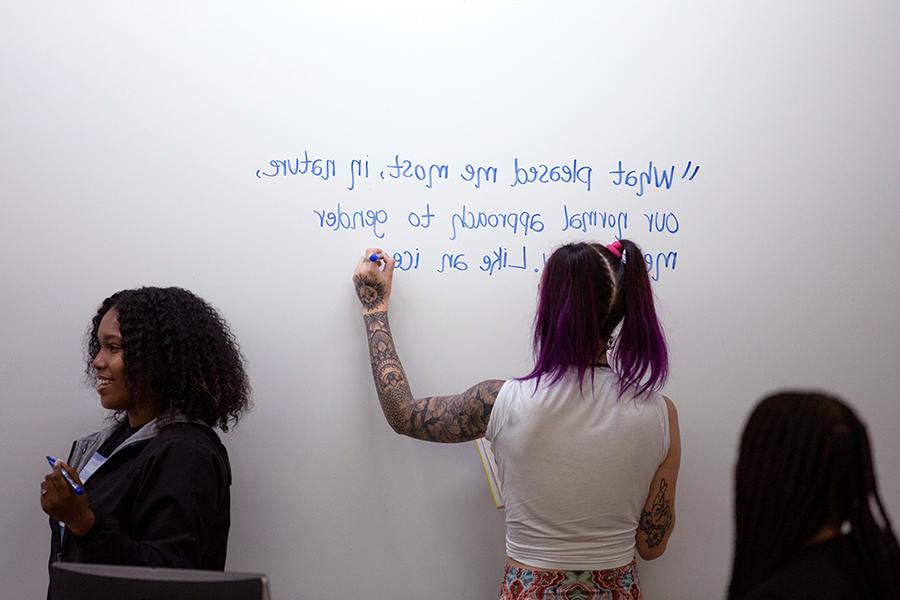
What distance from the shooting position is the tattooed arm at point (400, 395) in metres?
1.54

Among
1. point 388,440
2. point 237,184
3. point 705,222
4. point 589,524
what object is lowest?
point 589,524

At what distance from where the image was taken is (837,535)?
1.02 meters

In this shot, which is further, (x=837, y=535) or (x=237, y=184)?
(x=237, y=184)

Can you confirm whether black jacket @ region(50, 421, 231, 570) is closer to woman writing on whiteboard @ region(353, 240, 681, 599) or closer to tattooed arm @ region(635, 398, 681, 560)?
woman writing on whiteboard @ region(353, 240, 681, 599)

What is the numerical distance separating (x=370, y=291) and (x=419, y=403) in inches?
10.7

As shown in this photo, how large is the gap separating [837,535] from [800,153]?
102cm

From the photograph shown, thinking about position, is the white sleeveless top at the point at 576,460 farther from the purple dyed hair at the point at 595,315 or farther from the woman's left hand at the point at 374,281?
the woman's left hand at the point at 374,281

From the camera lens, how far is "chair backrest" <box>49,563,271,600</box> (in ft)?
3.62

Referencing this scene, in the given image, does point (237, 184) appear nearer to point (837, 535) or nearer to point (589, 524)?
point (589, 524)

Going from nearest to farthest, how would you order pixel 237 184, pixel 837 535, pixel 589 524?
1. pixel 837 535
2. pixel 589 524
3. pixel 237 184

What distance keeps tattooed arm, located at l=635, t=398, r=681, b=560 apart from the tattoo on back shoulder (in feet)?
2.00

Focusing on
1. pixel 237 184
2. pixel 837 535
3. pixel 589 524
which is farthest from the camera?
pixel 237 184

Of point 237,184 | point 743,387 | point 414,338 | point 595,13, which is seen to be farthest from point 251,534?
point 595,13

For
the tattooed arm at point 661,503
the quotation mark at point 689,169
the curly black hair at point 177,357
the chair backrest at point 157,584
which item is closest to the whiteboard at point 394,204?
the quotation mark at point 689,169
